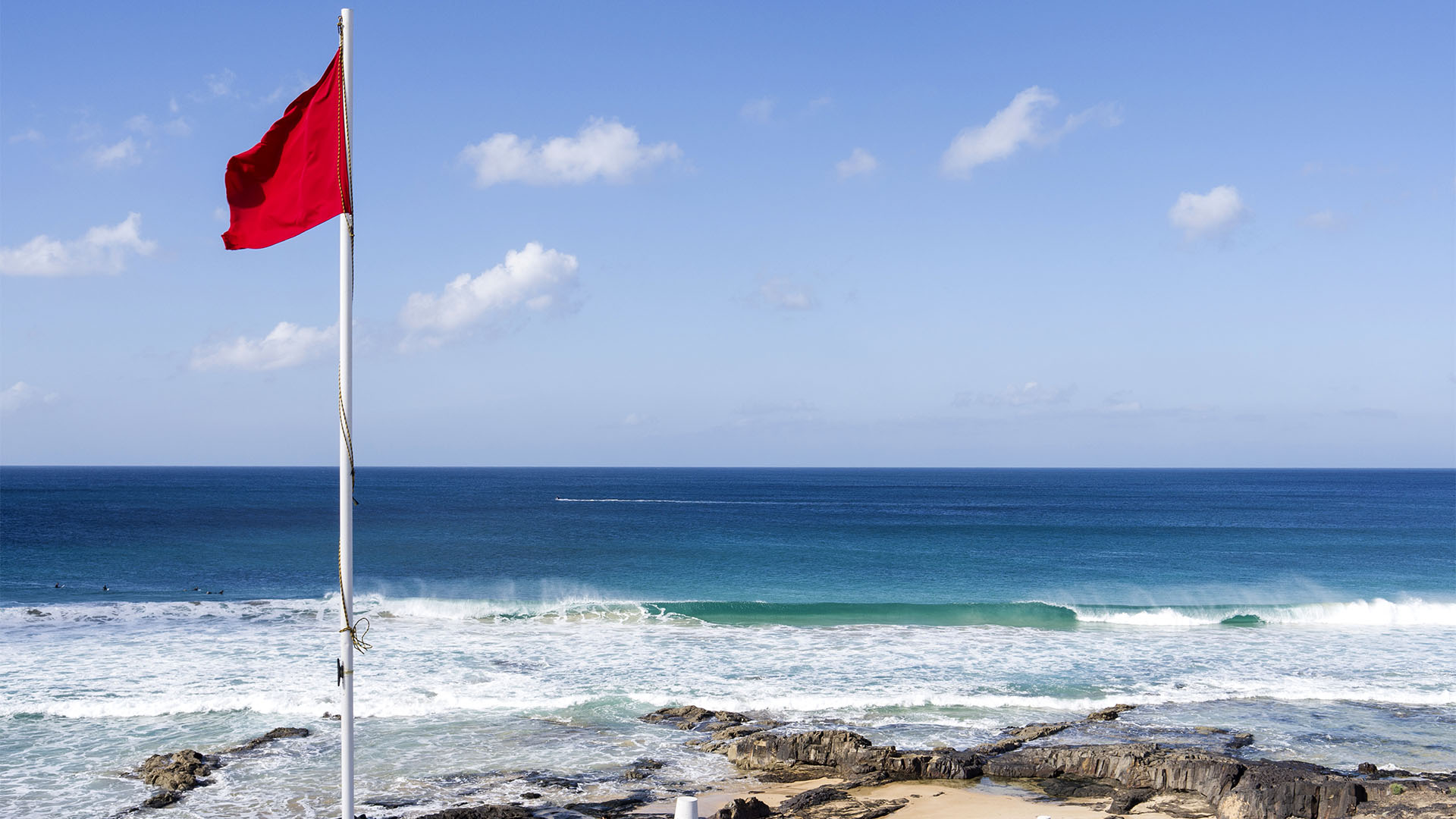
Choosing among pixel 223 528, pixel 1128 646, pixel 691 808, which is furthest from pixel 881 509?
pixel 691 808

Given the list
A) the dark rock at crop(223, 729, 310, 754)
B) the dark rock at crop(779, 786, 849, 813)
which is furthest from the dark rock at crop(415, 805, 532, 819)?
the dark rock at crop(223, 729, 310, 754)

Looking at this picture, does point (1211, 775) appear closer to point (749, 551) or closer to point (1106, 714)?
point (1106, 714)

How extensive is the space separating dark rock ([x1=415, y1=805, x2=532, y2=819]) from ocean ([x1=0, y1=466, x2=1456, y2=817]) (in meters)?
0.68

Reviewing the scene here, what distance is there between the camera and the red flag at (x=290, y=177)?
22.3 feet

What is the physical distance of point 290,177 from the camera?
6.89 meters

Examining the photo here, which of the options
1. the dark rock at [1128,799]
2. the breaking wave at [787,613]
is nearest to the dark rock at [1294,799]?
the dark rock at [1128,799]

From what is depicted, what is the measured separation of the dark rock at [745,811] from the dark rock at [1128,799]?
4215 mm

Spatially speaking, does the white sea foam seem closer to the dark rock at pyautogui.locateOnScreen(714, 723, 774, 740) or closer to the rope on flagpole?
the dark rock at pyautogui.locateOnScreen(714, 723, 774, 740)

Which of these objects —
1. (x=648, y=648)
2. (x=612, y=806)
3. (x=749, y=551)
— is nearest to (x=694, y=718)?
(x=612, y=806)

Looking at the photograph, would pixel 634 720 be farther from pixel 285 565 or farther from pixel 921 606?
pixel 285 565

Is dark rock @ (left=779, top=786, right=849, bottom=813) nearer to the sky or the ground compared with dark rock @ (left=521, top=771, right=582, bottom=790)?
nearer to the sky

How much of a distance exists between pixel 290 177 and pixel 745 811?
8.02 metres

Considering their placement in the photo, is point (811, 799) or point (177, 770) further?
point (177, 770)

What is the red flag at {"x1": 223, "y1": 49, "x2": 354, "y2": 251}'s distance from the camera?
268 inches
